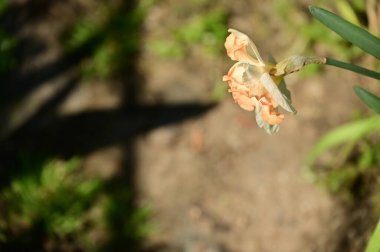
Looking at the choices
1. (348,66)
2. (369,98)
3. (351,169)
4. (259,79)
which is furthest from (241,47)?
(351,169)

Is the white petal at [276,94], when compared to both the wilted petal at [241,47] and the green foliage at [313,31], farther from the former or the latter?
the green foliage at [313,31]

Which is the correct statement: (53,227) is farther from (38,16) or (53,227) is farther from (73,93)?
(38,16)

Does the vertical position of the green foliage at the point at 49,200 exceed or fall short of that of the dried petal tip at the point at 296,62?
it exceeds it

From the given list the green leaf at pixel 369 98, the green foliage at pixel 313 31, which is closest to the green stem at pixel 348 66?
the green leaf at pixel 369 98

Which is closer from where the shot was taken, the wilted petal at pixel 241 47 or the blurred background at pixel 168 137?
the wilted petal at pixel 241 47

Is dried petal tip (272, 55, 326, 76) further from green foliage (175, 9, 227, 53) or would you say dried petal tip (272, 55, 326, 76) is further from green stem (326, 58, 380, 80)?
green foliage (175, 9, 227, 53)

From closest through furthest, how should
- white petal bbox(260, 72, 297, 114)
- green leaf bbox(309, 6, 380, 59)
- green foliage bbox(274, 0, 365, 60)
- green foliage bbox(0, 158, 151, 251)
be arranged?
white petal bbox(260, 72, 297, 114), green leaf bbox(309, 6, 380, 59), green foliage bbox(0, 158, 151, 251), green foliage bbox(274, 0, 365, 60)

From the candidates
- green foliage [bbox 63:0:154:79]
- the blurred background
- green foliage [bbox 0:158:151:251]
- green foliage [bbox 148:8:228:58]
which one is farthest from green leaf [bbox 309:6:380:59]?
green foliage [bbox 63:0:154:79]

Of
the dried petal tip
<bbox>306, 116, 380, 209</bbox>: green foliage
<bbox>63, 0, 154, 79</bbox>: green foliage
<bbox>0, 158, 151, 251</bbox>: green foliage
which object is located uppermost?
<bbox>63, 0, 154, 79</bbox>: green foliage
